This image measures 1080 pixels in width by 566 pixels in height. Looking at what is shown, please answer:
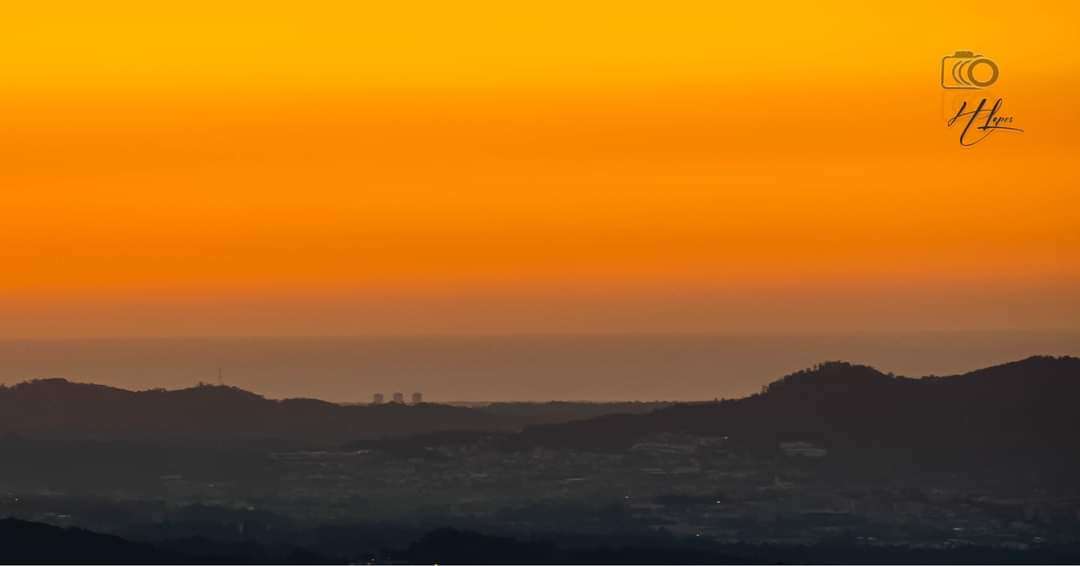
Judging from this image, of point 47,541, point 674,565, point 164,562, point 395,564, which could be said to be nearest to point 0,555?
point 47,541

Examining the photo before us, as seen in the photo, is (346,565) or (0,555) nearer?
(0,555)

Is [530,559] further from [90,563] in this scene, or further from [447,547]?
[90,563]

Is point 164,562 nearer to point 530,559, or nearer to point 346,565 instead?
point 346,565

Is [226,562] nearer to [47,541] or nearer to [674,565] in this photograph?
[47,541]

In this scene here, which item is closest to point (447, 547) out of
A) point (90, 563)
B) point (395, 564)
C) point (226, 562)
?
point (395, 564)

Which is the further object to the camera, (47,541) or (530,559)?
(530,559)

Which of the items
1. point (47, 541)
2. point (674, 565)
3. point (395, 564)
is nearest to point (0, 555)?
point (47, 541)

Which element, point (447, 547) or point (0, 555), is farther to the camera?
point (447, 547)
